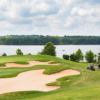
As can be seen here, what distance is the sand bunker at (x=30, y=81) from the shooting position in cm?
2884

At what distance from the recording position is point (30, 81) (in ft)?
108

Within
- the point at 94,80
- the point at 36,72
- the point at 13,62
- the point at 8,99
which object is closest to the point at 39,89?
the point at 8,99

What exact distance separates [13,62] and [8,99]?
23.8m

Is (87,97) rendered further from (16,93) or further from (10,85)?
(10,85)

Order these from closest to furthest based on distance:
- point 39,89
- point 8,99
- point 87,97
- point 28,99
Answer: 1. point 87,97
2. point 28,99
3. point 8,99
4. point 39,89

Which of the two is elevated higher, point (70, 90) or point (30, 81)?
point (70, 90)

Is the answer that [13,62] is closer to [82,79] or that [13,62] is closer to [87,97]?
[82,79]

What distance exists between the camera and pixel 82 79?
3216 centimetres

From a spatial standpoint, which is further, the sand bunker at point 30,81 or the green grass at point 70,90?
the sand bunker at point 30,81

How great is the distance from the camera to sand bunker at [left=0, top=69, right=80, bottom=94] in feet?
94.6

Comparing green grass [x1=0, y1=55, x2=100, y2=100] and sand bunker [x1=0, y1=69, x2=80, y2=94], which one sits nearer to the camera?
green grass [x1=0, y1=55, x2=100, y2=100]

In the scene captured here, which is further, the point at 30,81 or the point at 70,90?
the point at 30,81

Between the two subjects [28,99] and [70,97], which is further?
[28,99]

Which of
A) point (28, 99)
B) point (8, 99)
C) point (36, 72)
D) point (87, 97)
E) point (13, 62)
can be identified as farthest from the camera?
point (13, 62)
